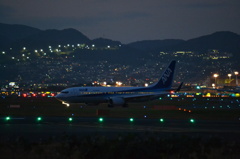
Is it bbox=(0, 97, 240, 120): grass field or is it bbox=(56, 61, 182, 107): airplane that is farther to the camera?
bbox=(56, 61, 182, 107): airplane

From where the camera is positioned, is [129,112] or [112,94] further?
[112,94]

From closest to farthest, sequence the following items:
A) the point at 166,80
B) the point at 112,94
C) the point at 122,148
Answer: the point at 122,148
the point at 112,94
the point at 166,80

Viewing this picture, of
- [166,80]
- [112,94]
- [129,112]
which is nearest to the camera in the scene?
[129,112]

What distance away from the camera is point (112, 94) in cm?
7238

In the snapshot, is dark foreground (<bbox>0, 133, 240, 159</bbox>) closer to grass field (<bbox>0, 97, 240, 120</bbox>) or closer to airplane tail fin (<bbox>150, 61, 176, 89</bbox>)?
grass field (<bbox>0, 97, 240, 120</bbox>)

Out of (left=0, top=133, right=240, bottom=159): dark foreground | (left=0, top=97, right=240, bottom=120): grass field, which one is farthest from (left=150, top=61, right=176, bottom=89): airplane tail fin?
(left=0, top=133, right=240, bottom=159): dark foreground

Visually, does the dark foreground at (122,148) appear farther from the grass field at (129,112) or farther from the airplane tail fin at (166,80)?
the airplane tail fin at (166,80)

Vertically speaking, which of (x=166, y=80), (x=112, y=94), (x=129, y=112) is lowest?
(x=129, y=112)

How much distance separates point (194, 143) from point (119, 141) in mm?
3874

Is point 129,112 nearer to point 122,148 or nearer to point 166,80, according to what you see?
point 166,80

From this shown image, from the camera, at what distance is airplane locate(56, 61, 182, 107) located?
70625mm

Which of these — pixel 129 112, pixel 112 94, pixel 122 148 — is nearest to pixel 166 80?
pixel 112 94

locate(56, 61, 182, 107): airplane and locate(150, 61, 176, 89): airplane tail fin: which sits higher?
locate(150, 61, 176, 89): airplane tail fin

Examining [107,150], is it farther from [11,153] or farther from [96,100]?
[96,100]
